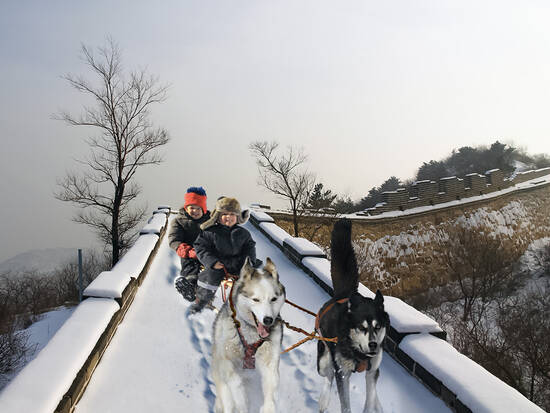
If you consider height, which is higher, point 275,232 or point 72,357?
point 275,232

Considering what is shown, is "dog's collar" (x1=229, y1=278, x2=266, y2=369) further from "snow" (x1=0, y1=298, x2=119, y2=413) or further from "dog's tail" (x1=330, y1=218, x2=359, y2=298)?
"snow" (x1=0, y1=298, x2=119, y2=413)

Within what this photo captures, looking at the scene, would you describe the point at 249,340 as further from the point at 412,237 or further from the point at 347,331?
the point at 412,237

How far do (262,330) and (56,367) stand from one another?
1.90 metres

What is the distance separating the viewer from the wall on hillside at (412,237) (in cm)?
2488

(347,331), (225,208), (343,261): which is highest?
(225,208)

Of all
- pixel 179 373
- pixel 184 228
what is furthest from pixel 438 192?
pixel 179 373

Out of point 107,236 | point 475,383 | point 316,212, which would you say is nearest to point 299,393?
point 475,383

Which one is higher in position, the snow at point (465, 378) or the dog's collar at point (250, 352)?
the dog's collar at point (250, 352)

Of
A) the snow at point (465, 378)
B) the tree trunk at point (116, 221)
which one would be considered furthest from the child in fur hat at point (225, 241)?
the tree trunk at point (116, 221)

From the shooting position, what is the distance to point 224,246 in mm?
4297

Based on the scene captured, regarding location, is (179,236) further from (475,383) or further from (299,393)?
(475,383)

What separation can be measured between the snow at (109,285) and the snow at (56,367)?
43 centimetres

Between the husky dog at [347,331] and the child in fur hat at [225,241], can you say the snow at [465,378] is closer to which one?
the husky dog at [347,331]

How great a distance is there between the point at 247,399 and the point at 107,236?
22.4 meters
